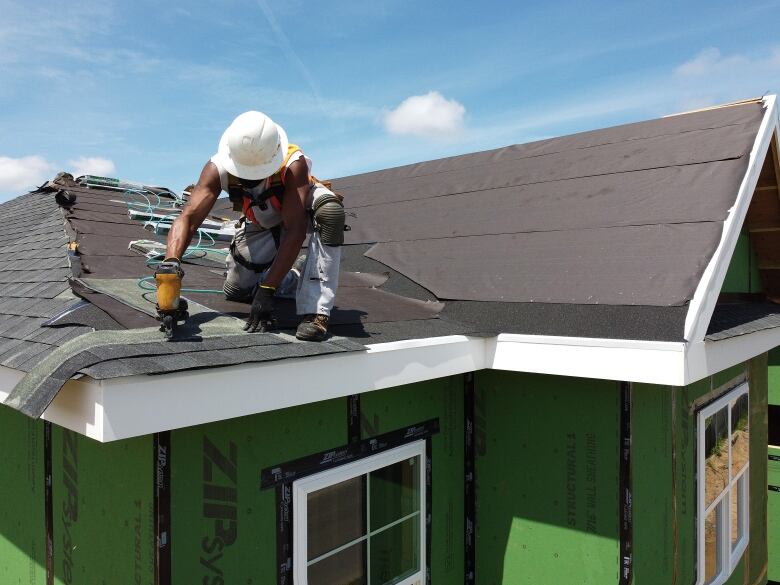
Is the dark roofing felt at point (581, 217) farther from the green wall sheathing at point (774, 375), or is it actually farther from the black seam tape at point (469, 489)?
the green wall sheathing at point (774, 375)

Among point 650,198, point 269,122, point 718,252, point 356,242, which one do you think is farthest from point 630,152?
point 269,122

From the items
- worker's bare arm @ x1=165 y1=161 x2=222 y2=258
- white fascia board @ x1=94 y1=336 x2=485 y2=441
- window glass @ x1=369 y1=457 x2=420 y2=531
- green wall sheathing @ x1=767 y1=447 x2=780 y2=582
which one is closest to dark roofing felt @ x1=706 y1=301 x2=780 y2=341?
white fascia board @ x1=94 y1=336 x2=485 y2=441

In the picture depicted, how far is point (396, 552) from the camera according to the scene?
3326 mm

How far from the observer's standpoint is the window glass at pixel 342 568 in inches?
115

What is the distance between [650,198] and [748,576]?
395cm

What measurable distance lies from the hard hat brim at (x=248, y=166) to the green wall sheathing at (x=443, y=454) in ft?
4.62

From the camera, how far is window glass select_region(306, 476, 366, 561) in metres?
2.90

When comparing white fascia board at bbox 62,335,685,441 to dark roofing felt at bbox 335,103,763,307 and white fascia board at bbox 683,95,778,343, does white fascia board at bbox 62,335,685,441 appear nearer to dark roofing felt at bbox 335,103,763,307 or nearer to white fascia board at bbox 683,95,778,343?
white fascia board at bbox 683,95,778,343

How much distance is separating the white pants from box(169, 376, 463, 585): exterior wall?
1.86ft

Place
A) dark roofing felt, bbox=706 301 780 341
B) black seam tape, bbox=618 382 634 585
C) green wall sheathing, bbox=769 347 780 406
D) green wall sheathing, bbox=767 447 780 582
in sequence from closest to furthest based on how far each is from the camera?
black seam tape, bbox=618 382 634 585
dark roofing felt, bbox=706 301 780 341
green wall sheathing, bbox=767 447 780 582
green wall sheathing, bbox=769 347 780 406

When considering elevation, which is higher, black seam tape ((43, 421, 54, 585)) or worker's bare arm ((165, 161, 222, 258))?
worker's bare arm ((165, 161, 222, 258))

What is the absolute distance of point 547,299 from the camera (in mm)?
3301

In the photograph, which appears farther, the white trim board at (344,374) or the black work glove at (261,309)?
the black work glove at (261,309)

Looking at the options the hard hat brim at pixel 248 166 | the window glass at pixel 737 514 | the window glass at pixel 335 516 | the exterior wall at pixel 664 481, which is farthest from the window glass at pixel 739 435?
the hard hat brim at pixel 248 166
